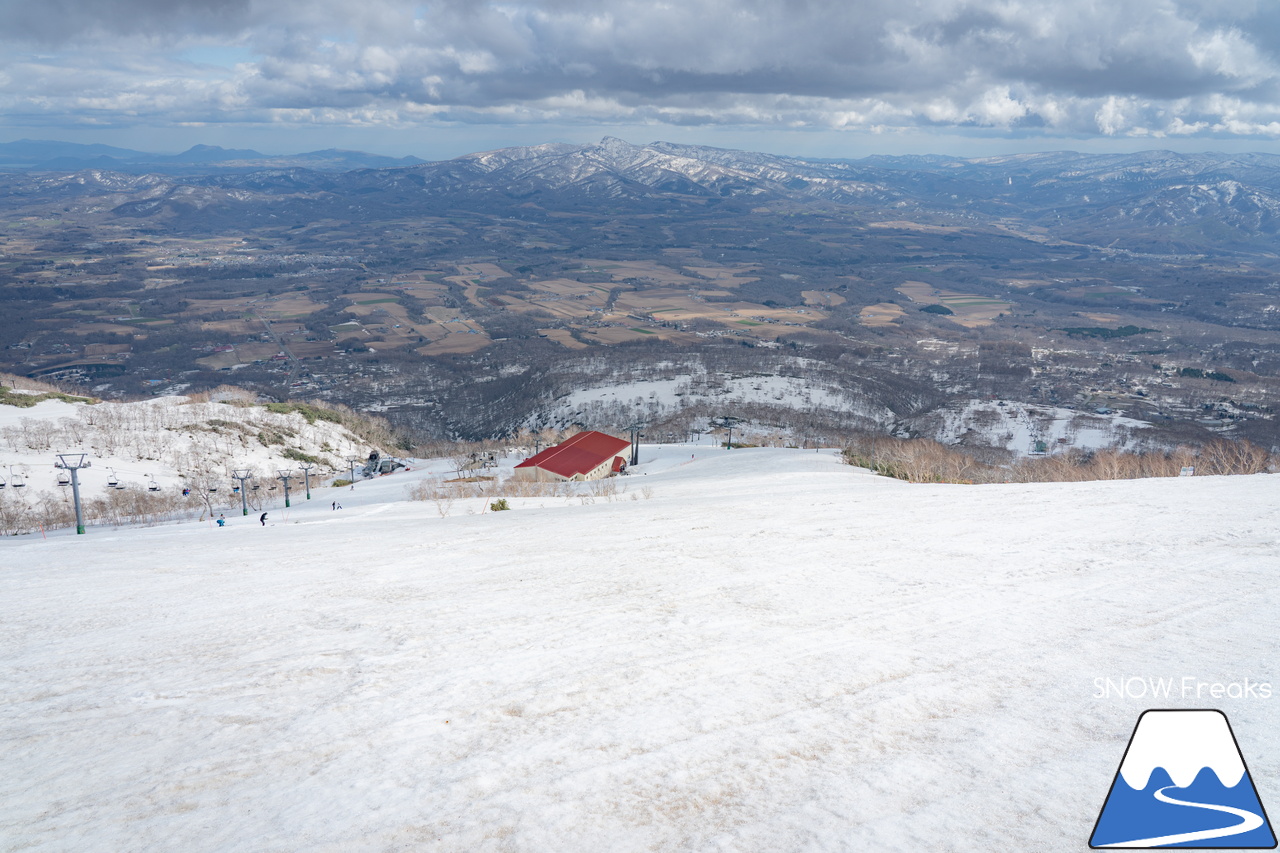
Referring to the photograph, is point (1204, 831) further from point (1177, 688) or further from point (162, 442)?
point (162, 442)

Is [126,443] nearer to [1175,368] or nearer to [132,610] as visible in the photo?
[132,610]

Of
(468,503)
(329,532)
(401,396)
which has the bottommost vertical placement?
(401,396)

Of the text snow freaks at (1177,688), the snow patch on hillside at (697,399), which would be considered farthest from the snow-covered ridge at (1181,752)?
the snow patch on hillside at (697,399)

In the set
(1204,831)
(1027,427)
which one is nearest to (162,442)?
(1204,831)

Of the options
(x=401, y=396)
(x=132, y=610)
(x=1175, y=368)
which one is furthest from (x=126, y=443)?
(x=1175, y=368)

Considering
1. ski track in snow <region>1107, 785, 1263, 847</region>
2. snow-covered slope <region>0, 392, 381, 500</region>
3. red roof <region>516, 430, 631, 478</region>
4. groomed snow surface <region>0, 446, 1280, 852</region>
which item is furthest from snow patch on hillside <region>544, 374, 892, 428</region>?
ski track in snow <region>1107, 785, 1263, 847</region>

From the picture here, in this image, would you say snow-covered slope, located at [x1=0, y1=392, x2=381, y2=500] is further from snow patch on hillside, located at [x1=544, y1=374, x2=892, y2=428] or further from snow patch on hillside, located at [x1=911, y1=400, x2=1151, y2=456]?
snow patch on hillside, located at [x1=911, y1=400, x2=1151, y2=456]
